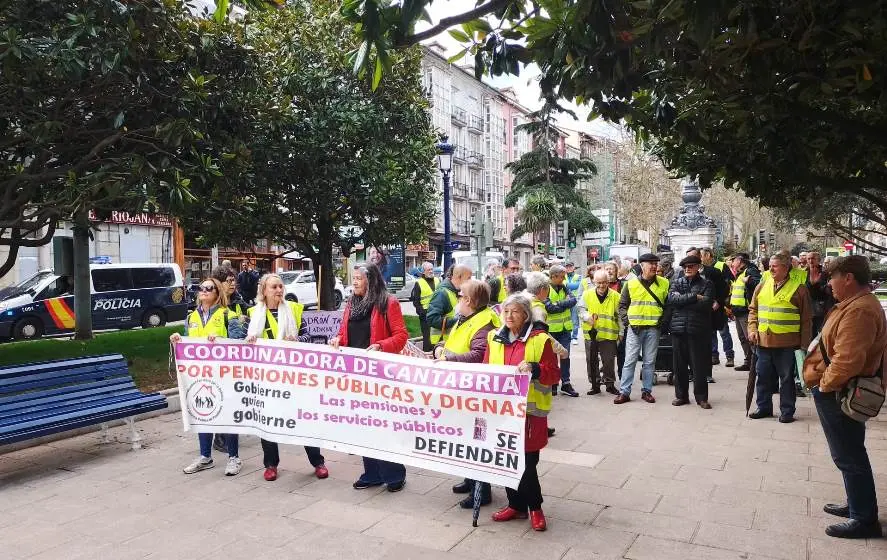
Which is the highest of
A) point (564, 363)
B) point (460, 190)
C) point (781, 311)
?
point (460, 190)

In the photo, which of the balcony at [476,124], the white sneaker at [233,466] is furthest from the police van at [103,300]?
the balcony at [476,124]

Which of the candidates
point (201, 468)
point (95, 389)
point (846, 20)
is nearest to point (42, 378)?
point (95, 389)

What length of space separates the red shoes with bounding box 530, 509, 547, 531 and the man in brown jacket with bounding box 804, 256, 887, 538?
6.06ft

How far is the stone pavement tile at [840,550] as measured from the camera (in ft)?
13.5

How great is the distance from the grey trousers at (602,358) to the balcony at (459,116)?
52.5m

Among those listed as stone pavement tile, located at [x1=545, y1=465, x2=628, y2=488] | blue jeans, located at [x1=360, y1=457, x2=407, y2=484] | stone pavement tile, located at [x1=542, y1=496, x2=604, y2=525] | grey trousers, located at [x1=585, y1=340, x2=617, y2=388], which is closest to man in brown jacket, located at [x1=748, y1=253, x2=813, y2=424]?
grey trousers, located at [x1=585, y1=340, x2=617, y2=388]

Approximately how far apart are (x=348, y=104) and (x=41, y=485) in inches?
432

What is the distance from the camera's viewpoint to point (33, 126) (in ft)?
29.1

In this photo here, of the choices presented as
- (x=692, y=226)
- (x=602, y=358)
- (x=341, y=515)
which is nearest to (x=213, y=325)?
(x=341, y=515)

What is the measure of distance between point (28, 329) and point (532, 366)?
19.0 m

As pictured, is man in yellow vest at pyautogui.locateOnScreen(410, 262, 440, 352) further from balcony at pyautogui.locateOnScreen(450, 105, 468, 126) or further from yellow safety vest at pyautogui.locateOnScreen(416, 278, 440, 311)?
balcony at pyautogui.locateOnScreen(450, 105, 468, 126)

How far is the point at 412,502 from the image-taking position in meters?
5.26

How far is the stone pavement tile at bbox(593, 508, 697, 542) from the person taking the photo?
14.8 ft

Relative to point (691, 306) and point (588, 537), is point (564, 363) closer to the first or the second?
point (691, 306)
